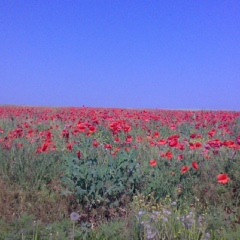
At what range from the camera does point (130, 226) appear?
4.42 metres

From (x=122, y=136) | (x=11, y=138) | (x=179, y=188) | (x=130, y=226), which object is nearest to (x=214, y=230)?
(x=130, y=226)

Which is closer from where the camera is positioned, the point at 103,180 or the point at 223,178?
the point at 223,178

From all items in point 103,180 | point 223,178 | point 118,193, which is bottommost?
point 118,193

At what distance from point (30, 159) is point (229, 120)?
281 inches

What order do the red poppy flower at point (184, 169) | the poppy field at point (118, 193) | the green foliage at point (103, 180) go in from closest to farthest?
the poppy field at point (118, 193) → the green foliage at point (103, 180) → the red poppy flower at point (184, 169)

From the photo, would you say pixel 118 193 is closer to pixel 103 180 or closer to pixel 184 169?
pixel 103 180

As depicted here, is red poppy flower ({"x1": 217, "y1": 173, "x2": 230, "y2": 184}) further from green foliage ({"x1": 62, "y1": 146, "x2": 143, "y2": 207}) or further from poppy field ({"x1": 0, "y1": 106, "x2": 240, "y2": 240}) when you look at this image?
green foliage ({"x1": 62, "y1": 146, "x2": 143, "y2": 207})

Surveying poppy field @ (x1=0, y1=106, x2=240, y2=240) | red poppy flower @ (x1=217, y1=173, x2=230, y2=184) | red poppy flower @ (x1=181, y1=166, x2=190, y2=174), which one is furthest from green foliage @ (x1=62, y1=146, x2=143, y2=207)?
red poppy flower @ (x1=217, y1=173, x2=230, y2=184)

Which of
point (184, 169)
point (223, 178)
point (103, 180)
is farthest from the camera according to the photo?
point (184, 169)

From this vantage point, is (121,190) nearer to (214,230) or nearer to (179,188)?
(179,188)

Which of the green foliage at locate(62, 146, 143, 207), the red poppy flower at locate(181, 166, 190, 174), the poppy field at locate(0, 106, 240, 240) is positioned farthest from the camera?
the red poppy flower at locate(181, 166, 190, 174)

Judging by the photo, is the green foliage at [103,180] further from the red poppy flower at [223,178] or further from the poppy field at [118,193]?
the red poppy flower at [223,178]

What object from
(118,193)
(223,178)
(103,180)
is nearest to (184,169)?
(223,178)

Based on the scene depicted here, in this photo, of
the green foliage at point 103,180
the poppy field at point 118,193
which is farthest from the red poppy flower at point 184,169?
the green foliage at point 103,180
